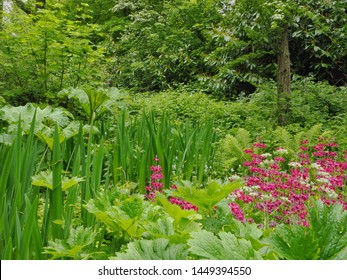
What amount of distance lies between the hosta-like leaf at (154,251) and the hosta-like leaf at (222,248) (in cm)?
5

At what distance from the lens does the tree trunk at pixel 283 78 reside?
5.11 meters

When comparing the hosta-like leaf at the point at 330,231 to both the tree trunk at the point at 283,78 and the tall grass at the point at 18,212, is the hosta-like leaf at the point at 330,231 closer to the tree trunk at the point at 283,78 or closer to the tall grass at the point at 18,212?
the tall grass at the point at 18,212

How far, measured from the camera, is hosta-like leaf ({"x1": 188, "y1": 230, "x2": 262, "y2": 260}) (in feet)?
3.09

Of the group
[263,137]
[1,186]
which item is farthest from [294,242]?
[263,137]

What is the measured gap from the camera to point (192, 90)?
888 centimetres

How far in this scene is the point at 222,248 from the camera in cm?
96

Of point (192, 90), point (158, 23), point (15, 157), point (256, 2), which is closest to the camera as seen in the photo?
point (15, 157)

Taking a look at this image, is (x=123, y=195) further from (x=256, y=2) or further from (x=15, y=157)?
(x=256, y=2)

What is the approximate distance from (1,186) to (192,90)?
773 cm

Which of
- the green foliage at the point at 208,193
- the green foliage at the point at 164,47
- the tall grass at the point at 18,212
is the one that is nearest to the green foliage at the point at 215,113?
the green foliage at the point at 164,47

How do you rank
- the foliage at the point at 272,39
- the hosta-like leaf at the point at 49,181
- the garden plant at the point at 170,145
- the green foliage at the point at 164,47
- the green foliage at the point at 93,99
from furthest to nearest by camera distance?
the green foliage at the point at 164,47
the foliage at the point at 272,39
the green foliage at the point at 93,99
the hosta-like leaf at the point at 49,181
the garden plant at the point at 170,145

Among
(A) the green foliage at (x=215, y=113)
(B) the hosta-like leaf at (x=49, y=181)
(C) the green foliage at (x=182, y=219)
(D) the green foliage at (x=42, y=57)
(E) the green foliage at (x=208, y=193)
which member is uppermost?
(D) the green foliage at (x=42, y=57)

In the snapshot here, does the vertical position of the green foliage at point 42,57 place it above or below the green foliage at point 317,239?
above

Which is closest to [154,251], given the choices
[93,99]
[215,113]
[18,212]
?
[18,212]
